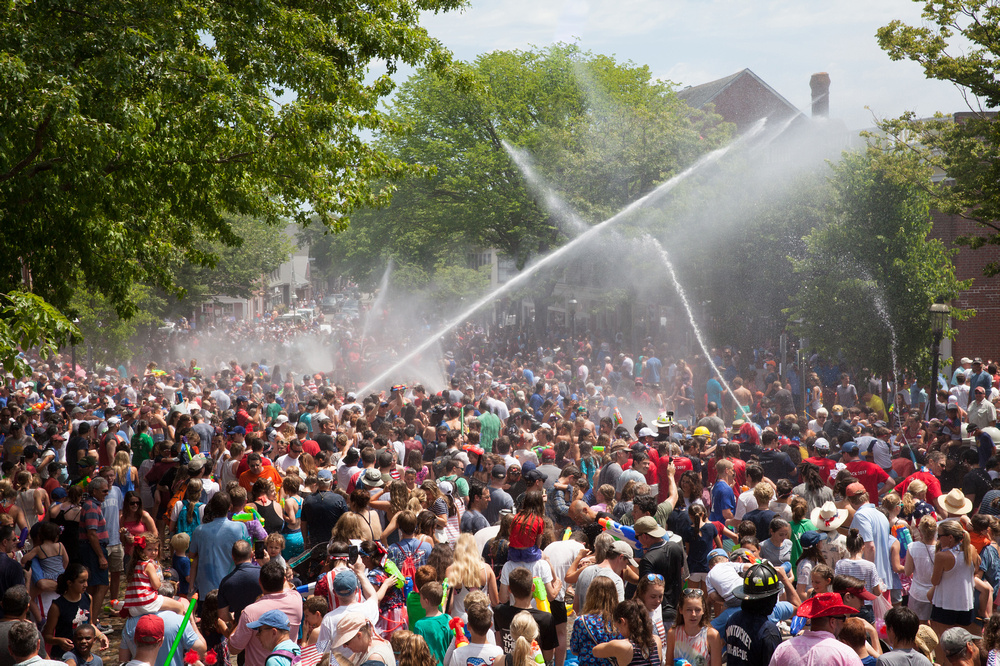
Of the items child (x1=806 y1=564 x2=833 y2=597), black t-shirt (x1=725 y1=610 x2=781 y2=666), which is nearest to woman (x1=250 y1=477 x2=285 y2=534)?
black t-shirt (x1=725 y1=610 x2=781 y2=666)

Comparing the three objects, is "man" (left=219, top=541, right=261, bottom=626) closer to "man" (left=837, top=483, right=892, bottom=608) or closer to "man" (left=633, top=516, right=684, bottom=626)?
"man" (left=633, top=516, right=684, bottom=626)

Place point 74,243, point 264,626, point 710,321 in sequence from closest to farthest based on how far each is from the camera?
1. point 264,626
2. point 74,243
3. point 710,321

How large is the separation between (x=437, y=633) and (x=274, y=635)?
108 centimetres

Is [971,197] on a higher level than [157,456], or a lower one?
higher

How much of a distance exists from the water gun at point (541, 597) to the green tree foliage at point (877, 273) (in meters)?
15.3

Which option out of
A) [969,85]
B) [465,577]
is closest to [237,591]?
[465,577]

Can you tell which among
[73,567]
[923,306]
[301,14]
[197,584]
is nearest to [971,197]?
[923,306]

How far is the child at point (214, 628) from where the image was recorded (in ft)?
22.7

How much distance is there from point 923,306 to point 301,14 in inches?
632

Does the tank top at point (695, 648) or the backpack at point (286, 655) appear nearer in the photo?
the backpack at point (286, 655)

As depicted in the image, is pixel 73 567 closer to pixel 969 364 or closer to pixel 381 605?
pixel 381 605

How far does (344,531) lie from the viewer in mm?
7375

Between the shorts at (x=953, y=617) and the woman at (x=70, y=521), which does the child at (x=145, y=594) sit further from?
the shorts at (x=953, y=617)

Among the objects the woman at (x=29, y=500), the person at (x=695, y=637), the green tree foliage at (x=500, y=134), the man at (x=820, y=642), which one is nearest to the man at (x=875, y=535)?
the person at (x=695, y=637)
